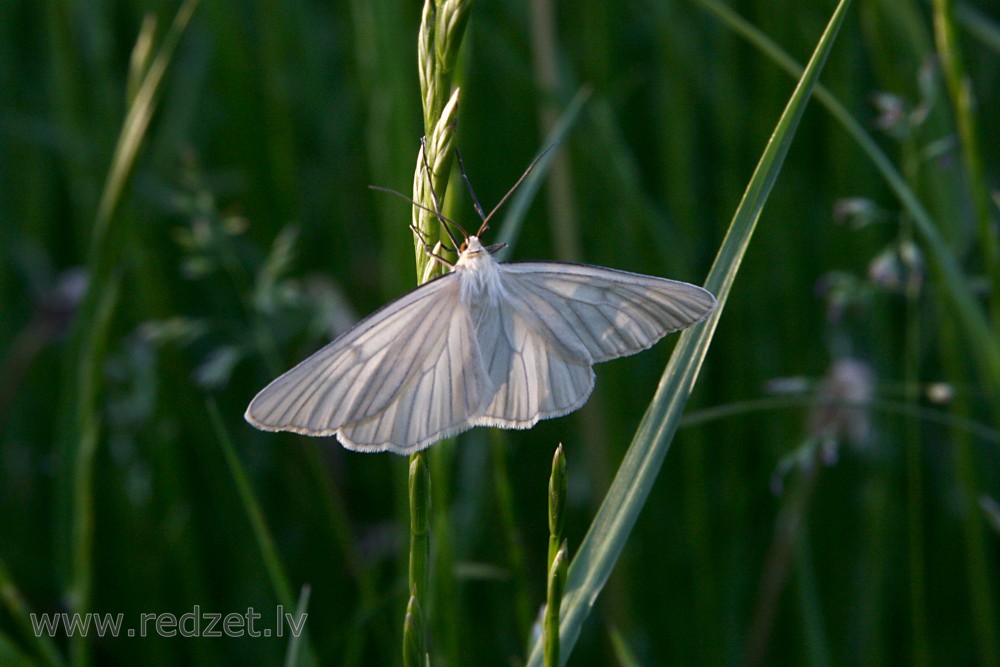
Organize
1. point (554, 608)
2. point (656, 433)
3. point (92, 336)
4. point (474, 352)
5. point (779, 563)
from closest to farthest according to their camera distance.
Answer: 1. point (554, 608)
2. point (656, 433)
3. point (474, 352)
4. point (92, 336)
5. point (779, 563)

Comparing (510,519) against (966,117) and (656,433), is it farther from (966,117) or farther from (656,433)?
(966,117)

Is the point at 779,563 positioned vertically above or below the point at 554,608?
below

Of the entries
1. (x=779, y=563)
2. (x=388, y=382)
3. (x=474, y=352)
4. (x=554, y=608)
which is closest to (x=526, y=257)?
(x=779, y=563)

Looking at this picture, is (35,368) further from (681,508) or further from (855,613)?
(855,613)

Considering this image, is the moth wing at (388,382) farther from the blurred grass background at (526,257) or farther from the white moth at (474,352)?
the blurred grass background at (526,257)

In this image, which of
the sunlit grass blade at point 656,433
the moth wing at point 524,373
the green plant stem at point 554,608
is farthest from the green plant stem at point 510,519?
the green plant stem at point 554,608

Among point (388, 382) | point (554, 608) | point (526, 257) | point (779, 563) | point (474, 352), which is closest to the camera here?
point (554, 608)

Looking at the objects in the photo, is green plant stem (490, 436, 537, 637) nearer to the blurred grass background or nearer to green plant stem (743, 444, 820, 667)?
the blurred grass background
